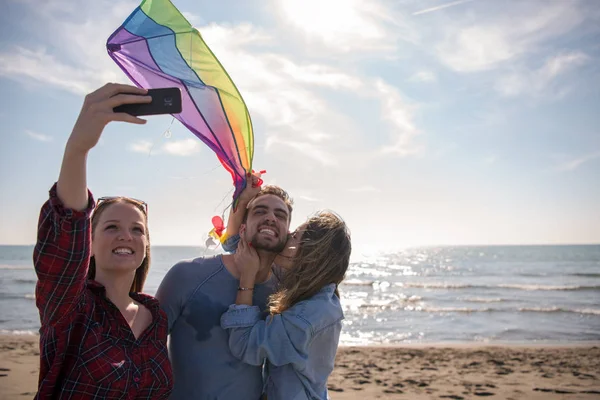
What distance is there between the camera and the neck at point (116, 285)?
2525 mm

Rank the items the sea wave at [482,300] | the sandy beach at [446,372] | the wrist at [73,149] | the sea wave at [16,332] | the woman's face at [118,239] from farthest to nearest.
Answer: the sea wave at [482,300] < the sea wave at [16,332] < the sandy beach at [446,372] < the woman's face at [118,239] < the wrist at [73,149]

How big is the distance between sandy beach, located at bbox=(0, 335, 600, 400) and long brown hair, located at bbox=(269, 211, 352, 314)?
17.5ft

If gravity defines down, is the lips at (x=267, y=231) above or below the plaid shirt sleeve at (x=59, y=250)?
above

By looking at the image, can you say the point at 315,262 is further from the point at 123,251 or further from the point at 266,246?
the point at 123,251

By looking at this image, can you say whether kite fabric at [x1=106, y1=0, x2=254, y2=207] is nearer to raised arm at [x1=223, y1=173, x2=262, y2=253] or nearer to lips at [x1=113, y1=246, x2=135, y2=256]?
raised arm at [x1=223, y1=173, x2=262, y2=253]

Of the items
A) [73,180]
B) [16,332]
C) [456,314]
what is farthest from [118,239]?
[456,314]

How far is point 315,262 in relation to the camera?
120 inches

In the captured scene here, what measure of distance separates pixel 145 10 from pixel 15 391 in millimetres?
7155

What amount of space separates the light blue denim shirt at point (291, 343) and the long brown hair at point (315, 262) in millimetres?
86

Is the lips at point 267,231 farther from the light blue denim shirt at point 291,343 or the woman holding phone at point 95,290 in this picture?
the woman holding phone at point 95,290

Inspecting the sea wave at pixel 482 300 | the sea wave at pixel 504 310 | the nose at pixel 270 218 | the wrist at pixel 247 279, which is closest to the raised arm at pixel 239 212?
the nose at pixel 270 218

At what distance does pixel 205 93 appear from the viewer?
297 centimetres

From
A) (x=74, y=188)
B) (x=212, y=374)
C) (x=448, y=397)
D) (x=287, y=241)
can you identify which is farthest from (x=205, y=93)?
(x=448, y=397)

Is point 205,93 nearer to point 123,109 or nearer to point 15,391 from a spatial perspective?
point 123,109
